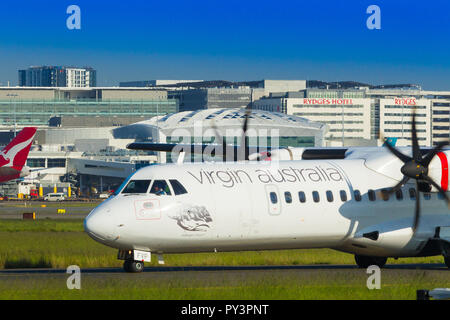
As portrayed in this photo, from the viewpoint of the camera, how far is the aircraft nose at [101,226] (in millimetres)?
22703

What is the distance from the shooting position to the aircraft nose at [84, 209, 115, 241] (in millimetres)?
22703

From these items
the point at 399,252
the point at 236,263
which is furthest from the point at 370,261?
the point at 236,263

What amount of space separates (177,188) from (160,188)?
49 centimetres

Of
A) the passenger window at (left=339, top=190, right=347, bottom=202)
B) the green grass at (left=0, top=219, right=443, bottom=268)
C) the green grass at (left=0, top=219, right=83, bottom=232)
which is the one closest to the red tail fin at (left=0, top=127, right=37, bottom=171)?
the green grass at (left=0, top=219, right=83, bottom=232)

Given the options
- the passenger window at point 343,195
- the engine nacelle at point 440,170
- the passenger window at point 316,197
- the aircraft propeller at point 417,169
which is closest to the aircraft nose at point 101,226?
the passenger window at point 316,197

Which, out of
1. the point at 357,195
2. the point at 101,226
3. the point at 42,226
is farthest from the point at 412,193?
the point at 42,226

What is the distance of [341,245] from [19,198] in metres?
109

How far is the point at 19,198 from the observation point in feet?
422

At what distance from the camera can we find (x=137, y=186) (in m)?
23.8

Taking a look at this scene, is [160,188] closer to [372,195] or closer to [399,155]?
[372,195]

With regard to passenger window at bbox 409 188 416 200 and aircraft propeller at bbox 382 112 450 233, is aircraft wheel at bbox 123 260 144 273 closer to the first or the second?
aircraft propeller at bbox 382 112 450 233

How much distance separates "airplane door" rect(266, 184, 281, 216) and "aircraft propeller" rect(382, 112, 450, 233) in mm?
3729

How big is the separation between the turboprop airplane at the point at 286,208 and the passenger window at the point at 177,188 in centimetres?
3
